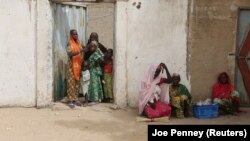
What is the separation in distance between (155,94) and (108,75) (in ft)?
4.64

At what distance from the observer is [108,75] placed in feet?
31.0

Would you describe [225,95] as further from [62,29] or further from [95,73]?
[62,29]

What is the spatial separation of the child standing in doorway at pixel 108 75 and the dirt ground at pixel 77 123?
0.31 m

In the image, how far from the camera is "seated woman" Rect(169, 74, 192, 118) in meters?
8.52

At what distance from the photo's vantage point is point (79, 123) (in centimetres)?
802

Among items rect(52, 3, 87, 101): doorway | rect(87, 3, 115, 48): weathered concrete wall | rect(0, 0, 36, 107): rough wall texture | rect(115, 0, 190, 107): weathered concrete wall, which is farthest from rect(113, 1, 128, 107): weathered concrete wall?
rect(87, 3, 115, 48): weathered concrete wall

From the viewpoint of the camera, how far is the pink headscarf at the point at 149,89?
8.37 m

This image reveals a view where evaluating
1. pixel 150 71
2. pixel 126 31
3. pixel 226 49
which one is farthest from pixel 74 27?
pixel 226 49

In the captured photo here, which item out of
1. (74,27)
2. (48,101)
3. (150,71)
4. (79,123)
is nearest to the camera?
(79,123)

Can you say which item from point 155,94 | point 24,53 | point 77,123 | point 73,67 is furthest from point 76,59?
point 155,94

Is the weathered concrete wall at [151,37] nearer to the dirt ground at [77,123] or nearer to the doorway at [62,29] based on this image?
the doorway at [62,29]

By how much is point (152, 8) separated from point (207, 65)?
1581 millimetres

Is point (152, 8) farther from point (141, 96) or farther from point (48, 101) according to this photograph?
point (48, 101)

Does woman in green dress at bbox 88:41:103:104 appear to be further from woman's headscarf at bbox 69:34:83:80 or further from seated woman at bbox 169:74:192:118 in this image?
seated woman at bbox 169:74:192:118
